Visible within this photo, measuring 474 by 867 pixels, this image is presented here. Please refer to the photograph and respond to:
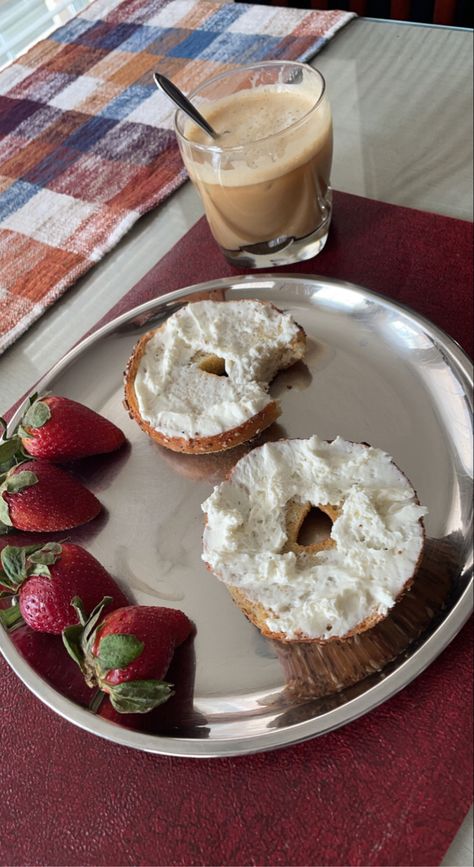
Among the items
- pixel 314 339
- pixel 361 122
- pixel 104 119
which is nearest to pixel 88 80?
pixel 104 119

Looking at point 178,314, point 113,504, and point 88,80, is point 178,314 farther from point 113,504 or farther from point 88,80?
point 88,80

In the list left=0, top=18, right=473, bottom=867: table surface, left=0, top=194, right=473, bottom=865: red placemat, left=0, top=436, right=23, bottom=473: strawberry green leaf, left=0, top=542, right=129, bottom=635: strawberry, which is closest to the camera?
left=0, top=194, right=473, bottom=865: red placemat

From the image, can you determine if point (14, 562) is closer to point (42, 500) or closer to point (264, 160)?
point (42, 500)

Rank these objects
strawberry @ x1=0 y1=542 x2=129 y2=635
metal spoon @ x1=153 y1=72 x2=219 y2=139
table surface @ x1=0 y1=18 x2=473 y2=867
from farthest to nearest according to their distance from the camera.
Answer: table surface @ x1=0 y1=18 x2=473 y2=867
metal spoon @ x1=153 y1=72 x2=219 y2=139
strawberry @ x1=0 y1=542 x2=129 y2=635

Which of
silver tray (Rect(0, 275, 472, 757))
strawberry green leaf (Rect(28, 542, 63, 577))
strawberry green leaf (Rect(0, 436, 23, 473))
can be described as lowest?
silver tray (Rect(0, 275, 472, 757))

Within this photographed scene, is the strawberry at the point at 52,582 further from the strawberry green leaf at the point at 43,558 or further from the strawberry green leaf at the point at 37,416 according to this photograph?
the strawberry green leaf at the point at 37,416

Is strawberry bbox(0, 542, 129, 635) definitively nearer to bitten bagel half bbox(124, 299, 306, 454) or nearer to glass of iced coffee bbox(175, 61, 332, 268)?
bitten bagel half bbox(124, 299, 306, 454)

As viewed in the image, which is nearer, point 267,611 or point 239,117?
point 267,611

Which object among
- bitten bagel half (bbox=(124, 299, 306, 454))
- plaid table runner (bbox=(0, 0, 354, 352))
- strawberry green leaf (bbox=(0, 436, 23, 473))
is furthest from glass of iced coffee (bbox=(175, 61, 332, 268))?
strawberry green leaf (bbox=(0, 436, 23, 473))
